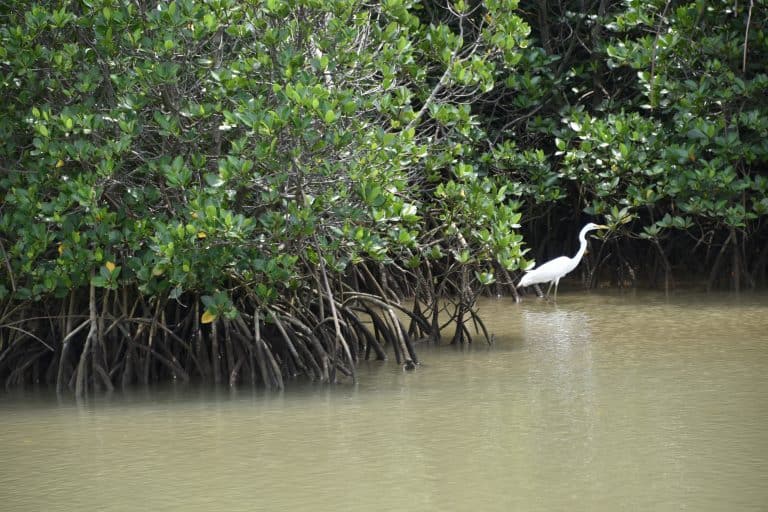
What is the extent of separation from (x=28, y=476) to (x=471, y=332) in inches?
187

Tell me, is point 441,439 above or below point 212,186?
below

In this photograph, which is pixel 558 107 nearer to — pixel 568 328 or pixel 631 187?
pixel 631 187

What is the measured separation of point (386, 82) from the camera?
23.7 ft

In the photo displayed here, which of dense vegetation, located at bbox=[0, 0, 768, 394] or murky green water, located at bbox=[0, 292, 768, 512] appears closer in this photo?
murky green water, located at bbox=[0, 292, 768, 512]

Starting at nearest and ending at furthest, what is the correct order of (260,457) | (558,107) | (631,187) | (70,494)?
(70,494), (260,457), (631,187), (558,107)

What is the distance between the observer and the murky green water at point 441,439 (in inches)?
204

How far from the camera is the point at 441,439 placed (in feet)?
20.0

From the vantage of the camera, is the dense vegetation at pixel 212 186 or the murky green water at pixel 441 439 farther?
the dense vegetation at pixel 212 186

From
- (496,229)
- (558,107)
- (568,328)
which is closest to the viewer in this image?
(496,229)

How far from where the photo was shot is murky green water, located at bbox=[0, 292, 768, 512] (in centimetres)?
518

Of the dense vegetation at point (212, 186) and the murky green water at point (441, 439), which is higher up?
the dense vegetation at point (212, 186)

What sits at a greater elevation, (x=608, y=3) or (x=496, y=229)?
(x=608, y=3)

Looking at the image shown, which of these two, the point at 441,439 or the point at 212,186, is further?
the point at 212,186

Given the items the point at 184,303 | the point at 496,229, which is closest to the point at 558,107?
the point at 496,229
